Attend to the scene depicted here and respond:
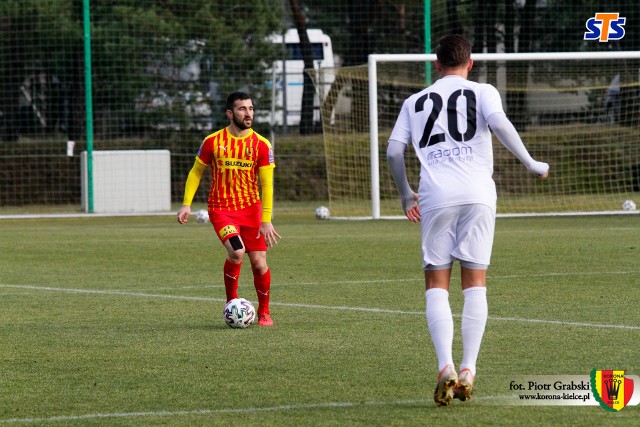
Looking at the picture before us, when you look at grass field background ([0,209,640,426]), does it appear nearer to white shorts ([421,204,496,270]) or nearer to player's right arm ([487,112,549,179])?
white shorts ([421,204,496,270])

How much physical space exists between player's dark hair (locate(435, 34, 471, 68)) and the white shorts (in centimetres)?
77

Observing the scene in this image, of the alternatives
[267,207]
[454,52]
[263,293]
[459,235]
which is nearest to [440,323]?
[459,235]

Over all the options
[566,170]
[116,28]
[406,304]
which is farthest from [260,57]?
[406,304]

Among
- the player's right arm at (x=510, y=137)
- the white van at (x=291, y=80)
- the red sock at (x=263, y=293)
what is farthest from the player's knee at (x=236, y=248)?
the white van at (x=291, y=80)

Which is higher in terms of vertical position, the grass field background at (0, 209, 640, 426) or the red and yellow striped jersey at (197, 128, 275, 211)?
→ the red and yellow striped jersey at (197, 128, 275, 211)

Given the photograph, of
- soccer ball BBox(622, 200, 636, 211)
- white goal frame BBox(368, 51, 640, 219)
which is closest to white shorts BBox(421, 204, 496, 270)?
white goal frame BBox(368, 51, 640, 219)

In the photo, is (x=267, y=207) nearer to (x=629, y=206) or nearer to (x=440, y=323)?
(x=440, y=323)

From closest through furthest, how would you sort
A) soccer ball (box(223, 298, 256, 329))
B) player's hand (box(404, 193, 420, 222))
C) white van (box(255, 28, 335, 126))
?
player's hand (box(404, 193, 420, 222)) → soccer ball (box(223, 298, 256, 329)) → white van (box(255, 28, 335, 126))

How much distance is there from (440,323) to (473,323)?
17cm

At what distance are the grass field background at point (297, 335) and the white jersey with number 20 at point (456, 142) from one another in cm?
104

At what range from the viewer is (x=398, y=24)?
94.4 ft

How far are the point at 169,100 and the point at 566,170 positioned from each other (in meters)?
8.82

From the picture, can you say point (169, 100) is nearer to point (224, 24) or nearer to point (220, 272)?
point (224, 24)

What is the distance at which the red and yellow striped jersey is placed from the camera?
9766 millimetres
